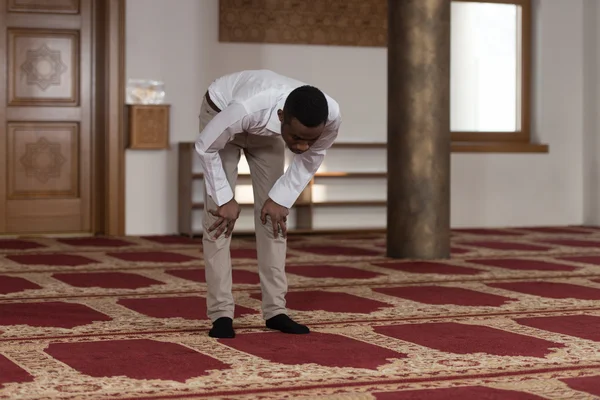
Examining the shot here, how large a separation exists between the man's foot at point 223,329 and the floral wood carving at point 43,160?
16.7ft

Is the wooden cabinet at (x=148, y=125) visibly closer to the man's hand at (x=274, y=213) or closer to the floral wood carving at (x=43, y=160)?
the floral wood carving at (x=43, y=160)

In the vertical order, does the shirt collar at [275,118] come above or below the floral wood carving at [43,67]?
below

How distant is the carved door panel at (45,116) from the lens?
8.38m

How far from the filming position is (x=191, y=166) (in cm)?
838

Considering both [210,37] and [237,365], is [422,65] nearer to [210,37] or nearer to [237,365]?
[210,37]

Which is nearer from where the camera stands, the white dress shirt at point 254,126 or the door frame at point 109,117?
the white dress shirt at point 254,126

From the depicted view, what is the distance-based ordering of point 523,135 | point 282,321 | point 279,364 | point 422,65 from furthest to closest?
point 523,135 → point 422,65 → point 282,321 → point 279,364

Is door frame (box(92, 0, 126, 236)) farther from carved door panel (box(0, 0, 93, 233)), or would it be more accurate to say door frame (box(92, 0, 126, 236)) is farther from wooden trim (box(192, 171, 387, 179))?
wooden trim (box(192, 171, 387, 179))

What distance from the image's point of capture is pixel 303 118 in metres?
→ 3.17

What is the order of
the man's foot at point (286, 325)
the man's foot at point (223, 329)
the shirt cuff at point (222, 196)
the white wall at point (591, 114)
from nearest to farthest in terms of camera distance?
the shirt cuff at point (222, 196), the man's foot at point (223, 329), the man's foot at point (286, 325), the white wall at point (591, 114)

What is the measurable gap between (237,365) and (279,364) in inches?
5.0

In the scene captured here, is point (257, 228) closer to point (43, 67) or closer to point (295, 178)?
point (295, 178)

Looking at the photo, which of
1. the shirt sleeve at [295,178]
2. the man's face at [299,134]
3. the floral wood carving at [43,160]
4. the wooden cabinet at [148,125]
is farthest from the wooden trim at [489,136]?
the man's face at [299,134]

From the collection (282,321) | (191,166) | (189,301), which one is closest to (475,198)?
(191,166)
